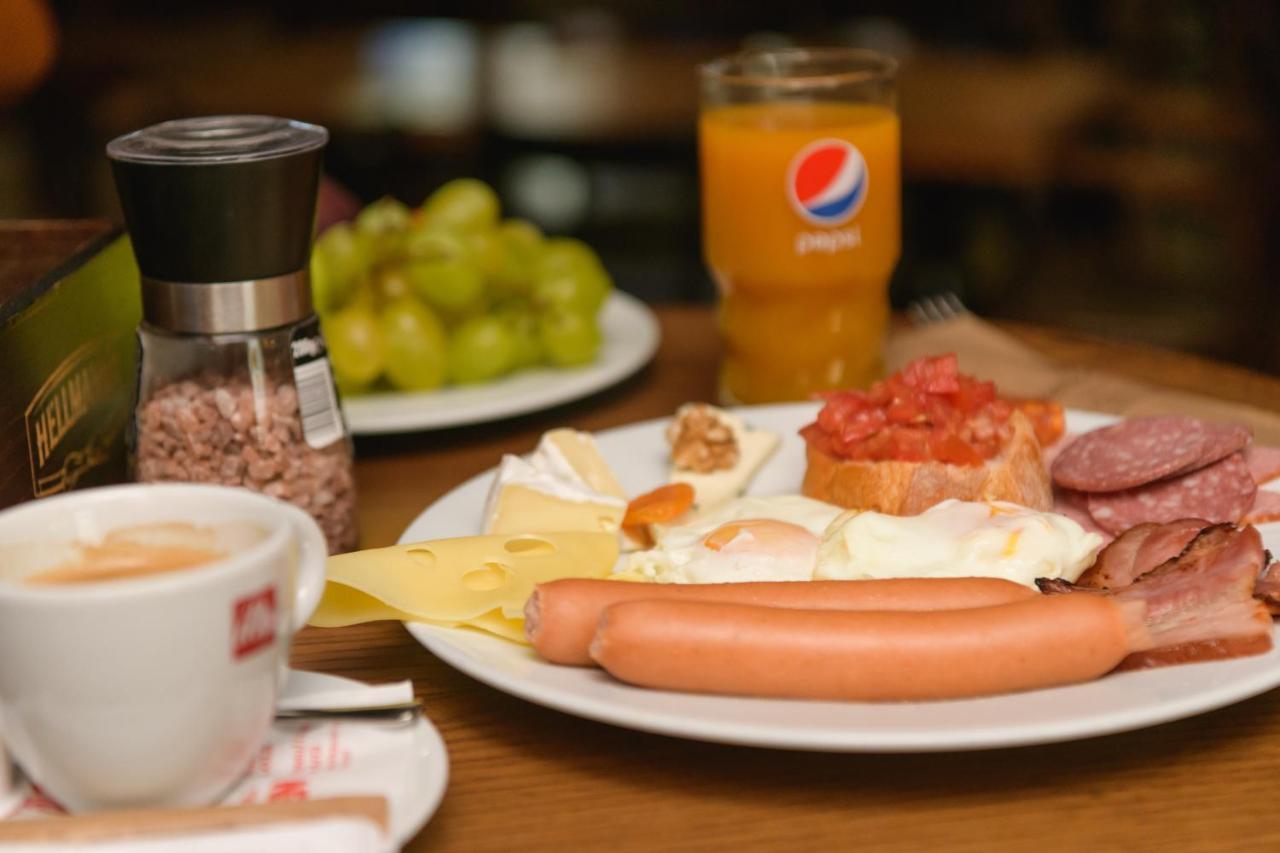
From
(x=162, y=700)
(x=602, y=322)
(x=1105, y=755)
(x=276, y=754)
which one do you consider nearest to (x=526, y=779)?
(x=276, y=754)

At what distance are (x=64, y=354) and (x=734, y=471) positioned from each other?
783 mm

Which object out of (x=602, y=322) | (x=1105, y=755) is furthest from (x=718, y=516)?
(x=602, y=322)

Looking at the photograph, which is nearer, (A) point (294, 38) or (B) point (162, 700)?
(B) point (162, 700)

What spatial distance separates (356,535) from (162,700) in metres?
0.71

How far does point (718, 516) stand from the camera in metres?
1.51

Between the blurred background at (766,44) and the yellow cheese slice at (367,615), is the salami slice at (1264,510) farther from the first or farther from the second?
the blurred background at (766,44)

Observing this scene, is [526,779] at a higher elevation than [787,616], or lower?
lower

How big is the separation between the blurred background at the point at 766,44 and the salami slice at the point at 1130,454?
285cm

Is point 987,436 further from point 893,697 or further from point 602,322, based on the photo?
point 602,322

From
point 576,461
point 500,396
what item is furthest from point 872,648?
point 500,396

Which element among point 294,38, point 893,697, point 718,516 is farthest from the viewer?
point 294,38

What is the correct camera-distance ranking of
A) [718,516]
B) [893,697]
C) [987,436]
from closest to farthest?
[893,697], [718,516], [987,436]

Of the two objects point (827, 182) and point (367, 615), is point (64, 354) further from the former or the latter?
point (827, 182)

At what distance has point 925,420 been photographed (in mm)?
1674
